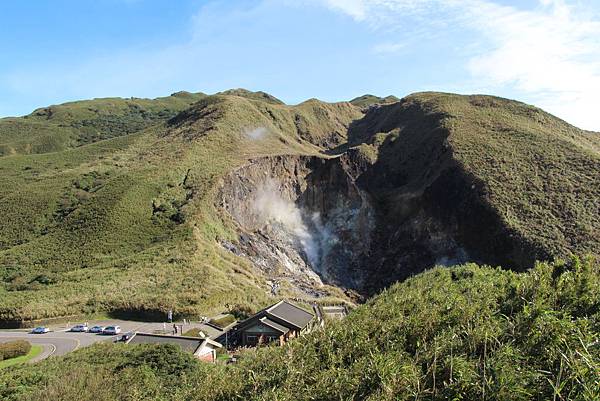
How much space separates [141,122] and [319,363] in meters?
138

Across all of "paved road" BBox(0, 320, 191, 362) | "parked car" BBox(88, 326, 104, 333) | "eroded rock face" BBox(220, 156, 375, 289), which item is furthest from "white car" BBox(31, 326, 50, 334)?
"eroded rock face" BBox(220, 156, 375, 289)

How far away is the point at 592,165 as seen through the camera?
47812mm

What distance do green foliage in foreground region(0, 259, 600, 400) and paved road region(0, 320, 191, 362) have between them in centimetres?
1518

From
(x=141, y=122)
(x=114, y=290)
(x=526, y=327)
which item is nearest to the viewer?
(x=526, y=327)

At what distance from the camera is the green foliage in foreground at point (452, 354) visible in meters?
5.33

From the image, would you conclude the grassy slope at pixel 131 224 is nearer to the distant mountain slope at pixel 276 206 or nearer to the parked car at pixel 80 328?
the distant mountain slope at pixel 276 206

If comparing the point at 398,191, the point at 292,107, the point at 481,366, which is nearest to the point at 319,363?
the point at 481,366

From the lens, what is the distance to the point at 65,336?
2686cm

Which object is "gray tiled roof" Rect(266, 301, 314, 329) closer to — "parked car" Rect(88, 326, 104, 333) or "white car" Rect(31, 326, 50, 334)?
"parked car" Rect(88, 326, 104, 333)

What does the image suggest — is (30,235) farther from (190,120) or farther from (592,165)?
(592,165)

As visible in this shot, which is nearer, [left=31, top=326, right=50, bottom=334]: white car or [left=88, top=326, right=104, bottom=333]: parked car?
[left=88, top=326, right=104, bottom=333]: parked car

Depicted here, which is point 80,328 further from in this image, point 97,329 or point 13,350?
point 13,350

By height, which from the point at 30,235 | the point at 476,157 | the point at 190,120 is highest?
the point at 190,120

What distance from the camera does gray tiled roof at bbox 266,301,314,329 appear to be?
2655 centimetres
